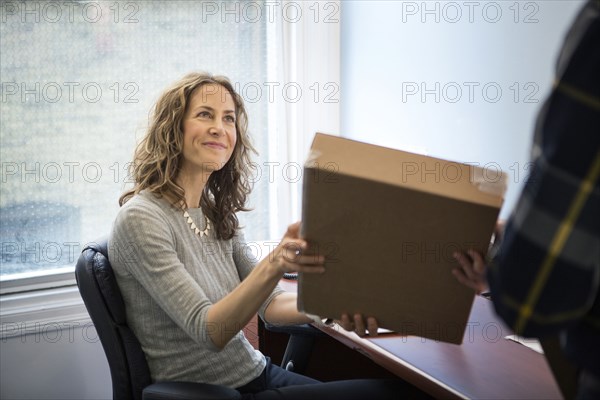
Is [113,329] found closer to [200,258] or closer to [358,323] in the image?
[200,258]

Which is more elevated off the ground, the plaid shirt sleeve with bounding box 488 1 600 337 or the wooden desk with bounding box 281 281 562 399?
the plaid shirt sleeve with bounding box 488 1 600 337

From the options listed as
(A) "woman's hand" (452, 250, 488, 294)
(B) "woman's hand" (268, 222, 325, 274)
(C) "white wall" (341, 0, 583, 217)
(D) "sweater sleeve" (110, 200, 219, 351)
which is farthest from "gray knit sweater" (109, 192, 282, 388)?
(C) "white wall" (341, 0, 583, 217)

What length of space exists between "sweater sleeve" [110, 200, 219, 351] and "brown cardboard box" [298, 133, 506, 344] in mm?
320

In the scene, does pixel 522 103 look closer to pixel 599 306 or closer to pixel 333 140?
pixel 333 140

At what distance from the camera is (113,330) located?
1483mm

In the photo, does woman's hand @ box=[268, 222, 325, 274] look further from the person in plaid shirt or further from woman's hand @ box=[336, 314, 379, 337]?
the person in plaid shirt

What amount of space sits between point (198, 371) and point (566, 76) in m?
1.15

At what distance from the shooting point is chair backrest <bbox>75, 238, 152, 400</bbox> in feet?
4.86

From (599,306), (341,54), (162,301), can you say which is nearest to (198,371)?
(162,301)

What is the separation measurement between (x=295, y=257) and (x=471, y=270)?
33 cm

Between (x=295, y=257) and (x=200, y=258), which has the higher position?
(x=295, y=257)

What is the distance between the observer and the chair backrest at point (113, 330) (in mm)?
1480

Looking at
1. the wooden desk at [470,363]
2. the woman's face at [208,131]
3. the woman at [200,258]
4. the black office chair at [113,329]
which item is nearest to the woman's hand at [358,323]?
the woman at [200,258]

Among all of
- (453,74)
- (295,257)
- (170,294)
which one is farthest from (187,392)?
(453,74)
